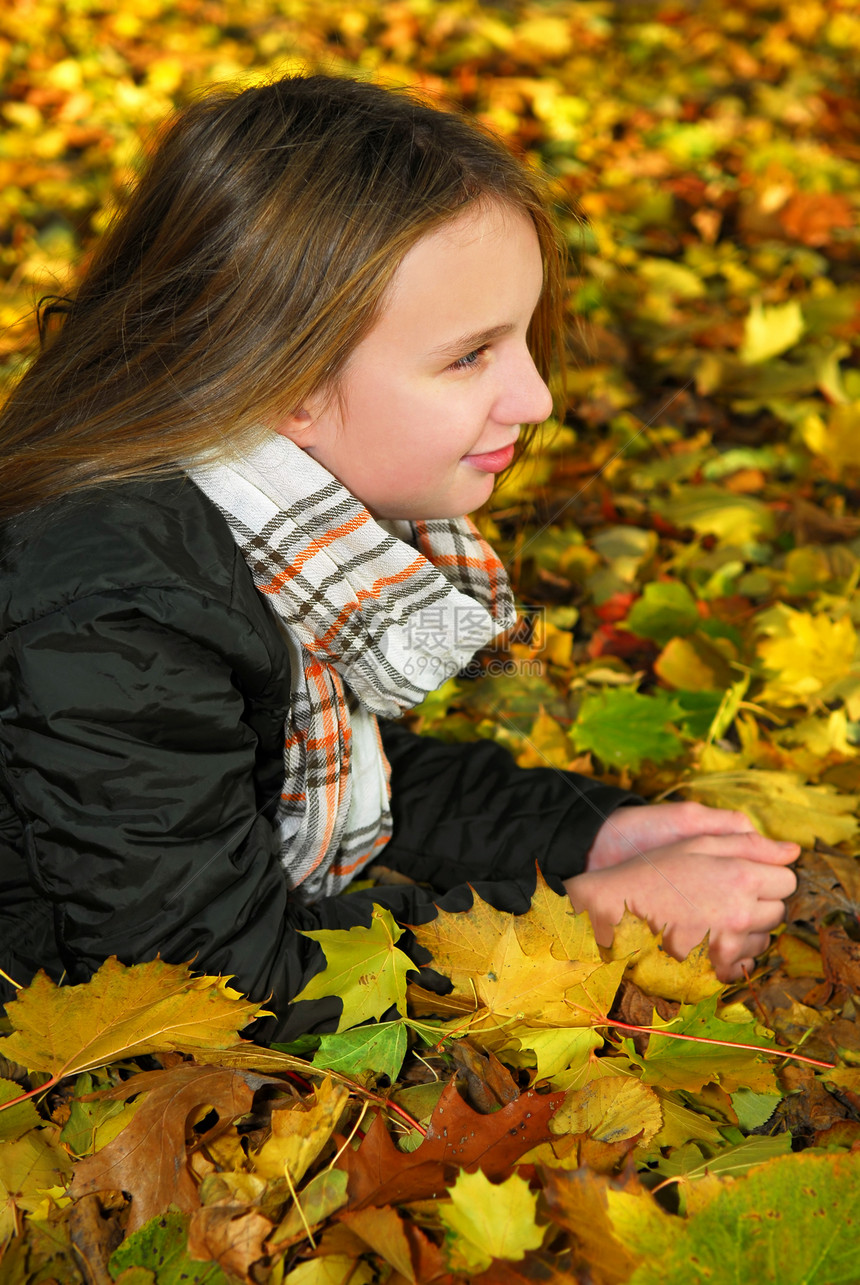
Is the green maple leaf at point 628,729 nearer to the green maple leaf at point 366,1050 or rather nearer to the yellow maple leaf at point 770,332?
the green maple leaf at point 366,1050

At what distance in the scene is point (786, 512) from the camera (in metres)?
1.97

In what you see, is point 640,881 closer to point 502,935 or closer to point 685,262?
point 502,935

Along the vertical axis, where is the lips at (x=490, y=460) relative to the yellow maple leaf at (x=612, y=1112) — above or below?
above

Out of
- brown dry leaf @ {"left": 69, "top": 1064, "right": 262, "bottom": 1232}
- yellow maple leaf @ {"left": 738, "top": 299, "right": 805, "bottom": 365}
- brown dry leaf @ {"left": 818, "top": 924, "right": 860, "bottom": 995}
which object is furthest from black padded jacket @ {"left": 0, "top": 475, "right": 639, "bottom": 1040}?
yellow maple leaf @ {"left": 738, "top": 299, "right": 805, "bottom": 365}

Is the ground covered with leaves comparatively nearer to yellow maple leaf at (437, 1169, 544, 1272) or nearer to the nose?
yellow maple leaf at (437, 1169, 544, 1272)

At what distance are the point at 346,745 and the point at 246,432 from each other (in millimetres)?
404

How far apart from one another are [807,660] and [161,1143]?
1130mm

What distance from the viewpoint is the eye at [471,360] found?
3.43 ft

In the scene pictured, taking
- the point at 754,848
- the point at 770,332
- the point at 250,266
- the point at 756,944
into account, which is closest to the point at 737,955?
the point at 756,944

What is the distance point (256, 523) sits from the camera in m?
1.03

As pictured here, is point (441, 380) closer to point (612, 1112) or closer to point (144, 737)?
point (144, 737)

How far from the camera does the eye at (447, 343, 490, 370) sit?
1046 mm

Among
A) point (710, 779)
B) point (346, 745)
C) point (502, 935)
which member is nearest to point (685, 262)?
point (710, 779)

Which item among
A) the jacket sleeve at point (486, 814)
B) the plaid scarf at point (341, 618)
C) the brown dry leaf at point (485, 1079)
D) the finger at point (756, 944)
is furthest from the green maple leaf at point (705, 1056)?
the plaid scarf at point (341, 618)
